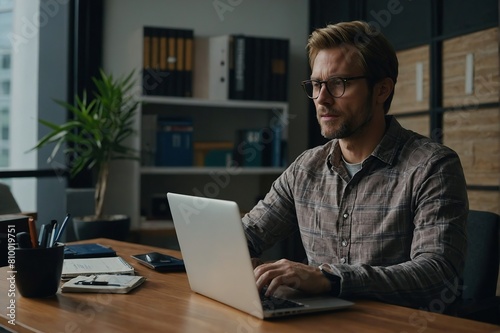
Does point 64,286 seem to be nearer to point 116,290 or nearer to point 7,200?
point 116,290

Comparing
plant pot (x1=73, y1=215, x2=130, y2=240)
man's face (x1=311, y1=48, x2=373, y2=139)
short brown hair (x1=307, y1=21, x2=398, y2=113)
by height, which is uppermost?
short brown hair (x1=307, y1=21, x2=398, y2=113)

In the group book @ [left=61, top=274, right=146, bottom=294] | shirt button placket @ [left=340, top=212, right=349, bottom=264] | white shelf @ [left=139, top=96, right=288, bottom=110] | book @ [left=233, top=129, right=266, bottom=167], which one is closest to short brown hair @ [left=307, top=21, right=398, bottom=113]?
shirt button placket @ [left=340, top=212, right=349, bottom=264]

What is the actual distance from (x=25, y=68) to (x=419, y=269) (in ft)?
9.71

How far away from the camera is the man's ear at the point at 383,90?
170 centimetres

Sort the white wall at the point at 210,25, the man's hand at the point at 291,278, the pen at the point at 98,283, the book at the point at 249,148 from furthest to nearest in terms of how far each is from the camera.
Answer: the book at the point at 249,148 < the white wall at the point at 210,25 < the pen at the point at 98,283 < the man's hand at the point at 291,278

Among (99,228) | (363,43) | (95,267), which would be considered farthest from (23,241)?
(99,228)

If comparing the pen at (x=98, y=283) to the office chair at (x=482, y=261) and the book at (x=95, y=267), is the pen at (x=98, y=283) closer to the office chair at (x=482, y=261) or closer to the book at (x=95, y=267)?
the book at (x=95, y=267)

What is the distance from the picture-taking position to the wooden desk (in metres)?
0.99

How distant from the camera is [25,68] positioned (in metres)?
3.55

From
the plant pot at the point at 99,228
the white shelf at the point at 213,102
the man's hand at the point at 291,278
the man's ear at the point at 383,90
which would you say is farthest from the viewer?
the white shelf at the point at 213,102

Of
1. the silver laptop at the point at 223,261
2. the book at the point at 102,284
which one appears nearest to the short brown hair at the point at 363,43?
the silver laptop at the point at 223,261

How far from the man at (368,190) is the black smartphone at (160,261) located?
0.82ft

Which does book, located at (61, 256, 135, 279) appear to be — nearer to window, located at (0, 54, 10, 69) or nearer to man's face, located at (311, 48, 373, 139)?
man's face, located at (311, 48, 373, 139)

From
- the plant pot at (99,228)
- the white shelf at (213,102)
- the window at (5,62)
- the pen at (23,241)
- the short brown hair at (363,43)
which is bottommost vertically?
the plant pot at (99,228)
